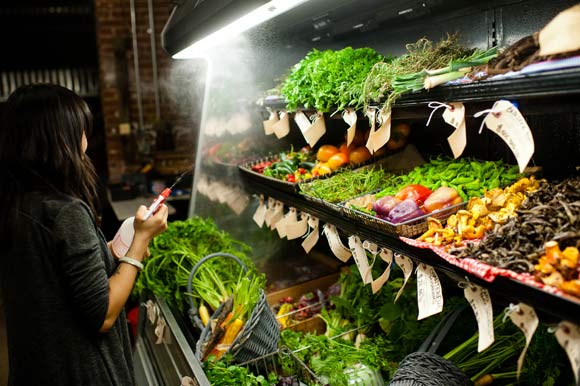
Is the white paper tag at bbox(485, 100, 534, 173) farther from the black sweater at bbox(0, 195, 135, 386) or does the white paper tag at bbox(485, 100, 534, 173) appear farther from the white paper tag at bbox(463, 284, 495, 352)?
the black sweater at bbox(0, 195, 135, 386)

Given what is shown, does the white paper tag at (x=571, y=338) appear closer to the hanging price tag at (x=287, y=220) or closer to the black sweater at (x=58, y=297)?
the black sweater at (x=58, y=297)

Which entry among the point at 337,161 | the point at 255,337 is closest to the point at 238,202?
the point at 337,161

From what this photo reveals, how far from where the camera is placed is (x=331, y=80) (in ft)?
8.57

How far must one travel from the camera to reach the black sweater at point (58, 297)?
71.8 inches

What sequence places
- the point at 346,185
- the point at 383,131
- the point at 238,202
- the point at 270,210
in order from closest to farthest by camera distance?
the point at 383,131, the point at 346,185, the point at 270,210, the point at 238,202

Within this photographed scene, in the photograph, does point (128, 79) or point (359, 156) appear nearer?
point (359, 156)

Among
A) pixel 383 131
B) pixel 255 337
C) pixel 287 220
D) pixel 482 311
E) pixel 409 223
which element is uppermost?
pixel 383 131

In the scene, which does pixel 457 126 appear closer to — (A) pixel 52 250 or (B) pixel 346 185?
(B) pixel 346 185

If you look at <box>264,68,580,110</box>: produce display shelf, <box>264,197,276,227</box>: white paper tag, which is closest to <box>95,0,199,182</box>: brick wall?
<box>264,197,276,227</box>: white paper tag

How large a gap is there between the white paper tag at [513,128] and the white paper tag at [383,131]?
1.87 ft

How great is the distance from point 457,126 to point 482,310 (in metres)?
0.59

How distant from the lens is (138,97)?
791 centimetres

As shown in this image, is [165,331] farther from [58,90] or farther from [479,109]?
[479,109]

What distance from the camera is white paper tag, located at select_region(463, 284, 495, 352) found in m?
1.55
